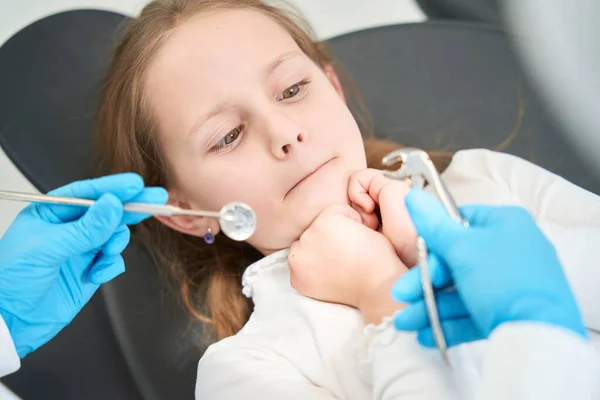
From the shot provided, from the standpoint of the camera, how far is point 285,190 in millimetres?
1029

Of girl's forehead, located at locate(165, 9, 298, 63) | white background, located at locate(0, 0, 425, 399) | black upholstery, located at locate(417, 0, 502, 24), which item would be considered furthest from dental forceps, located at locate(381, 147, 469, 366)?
white background, located at locate(0, 0, 425, 399)

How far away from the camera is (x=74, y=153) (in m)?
1.37

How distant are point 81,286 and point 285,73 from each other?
537 millimetres

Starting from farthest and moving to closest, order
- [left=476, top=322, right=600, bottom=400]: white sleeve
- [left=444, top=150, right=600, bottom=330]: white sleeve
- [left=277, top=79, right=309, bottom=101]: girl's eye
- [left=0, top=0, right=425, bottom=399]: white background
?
Result: [left=0, top=0, right=425, bottom=399]: white background
[left=277, top=79, right=309, bottom=101]: girl's eye
[left=444, top=150, right=600, bottom=330]: white sleeve
[left=476, top=322, right=600, bottom=400]: white sleeve

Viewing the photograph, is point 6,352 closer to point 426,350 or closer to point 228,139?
point 228,139

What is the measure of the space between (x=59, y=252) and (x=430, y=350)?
0.60m

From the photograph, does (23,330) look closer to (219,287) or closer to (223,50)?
(219,287)

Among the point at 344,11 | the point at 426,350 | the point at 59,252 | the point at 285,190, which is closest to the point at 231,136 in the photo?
the point at 285,190

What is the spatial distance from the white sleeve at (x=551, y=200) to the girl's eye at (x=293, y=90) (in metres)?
0.40

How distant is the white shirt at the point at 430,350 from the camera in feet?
2.15

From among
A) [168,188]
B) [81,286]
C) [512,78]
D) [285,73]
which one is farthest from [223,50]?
[512,78]

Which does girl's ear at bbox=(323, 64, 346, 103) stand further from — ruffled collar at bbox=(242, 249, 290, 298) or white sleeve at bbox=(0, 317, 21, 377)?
white sleeve at bbox=(0, 317, 21, 377)

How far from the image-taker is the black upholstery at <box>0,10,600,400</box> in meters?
1.25

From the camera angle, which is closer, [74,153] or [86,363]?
[86,363]
